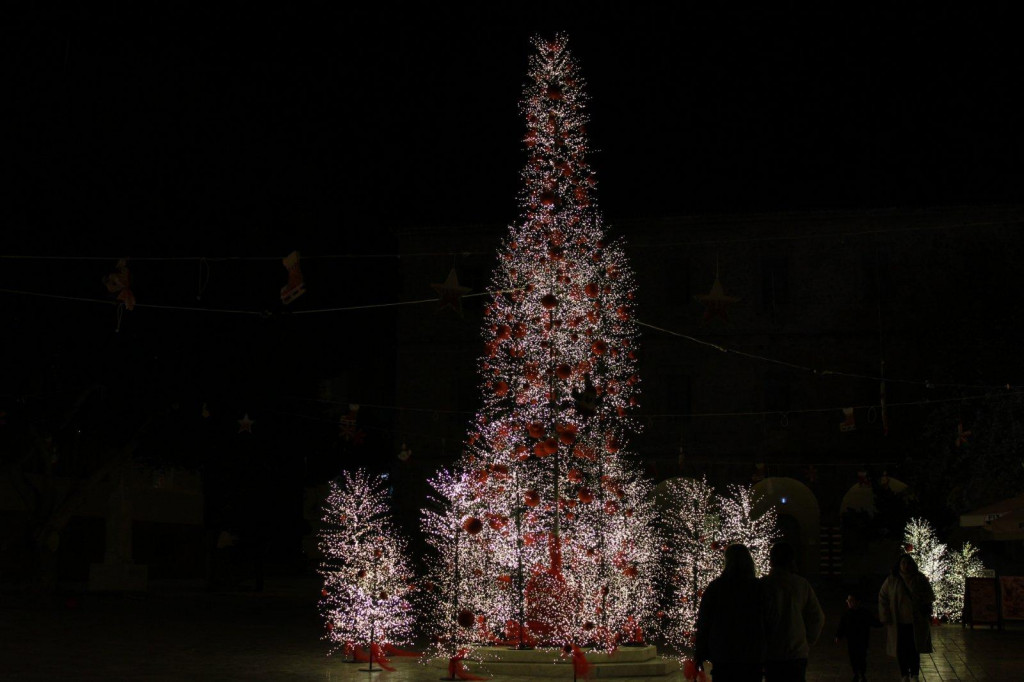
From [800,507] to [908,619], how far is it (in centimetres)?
2284

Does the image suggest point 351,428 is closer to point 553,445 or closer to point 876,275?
point 876,275

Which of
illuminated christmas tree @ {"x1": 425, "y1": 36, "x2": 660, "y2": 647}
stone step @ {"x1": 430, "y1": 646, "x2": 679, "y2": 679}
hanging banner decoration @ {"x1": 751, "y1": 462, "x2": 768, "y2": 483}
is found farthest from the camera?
hanging banner decoration @ {"x1": 751, "y1": 462, "x2": 768, "y2": 483}

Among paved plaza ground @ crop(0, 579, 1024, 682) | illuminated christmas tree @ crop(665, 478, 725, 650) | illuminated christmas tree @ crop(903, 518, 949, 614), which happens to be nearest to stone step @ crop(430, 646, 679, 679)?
paved plaza ground @ crop(0, 579, 1024, 682)

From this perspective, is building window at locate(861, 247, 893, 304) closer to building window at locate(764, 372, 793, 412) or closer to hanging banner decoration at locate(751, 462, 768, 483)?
building window at locate(764, 372, 793, 412)

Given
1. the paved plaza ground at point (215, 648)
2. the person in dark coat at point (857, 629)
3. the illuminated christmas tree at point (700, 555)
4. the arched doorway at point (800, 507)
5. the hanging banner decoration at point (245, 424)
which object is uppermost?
the hanging banner decoration at point (245, 424)

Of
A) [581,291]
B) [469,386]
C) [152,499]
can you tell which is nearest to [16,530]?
[152,499]

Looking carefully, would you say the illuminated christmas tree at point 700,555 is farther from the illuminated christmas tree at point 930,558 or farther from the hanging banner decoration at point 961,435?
the hanging banner decoration at point 961,435

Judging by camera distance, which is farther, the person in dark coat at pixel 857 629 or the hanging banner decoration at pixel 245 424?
the hanging banner decoration at pixel 245 424

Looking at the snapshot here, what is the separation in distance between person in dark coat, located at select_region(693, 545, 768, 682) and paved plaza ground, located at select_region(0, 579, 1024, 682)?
721 centimetres

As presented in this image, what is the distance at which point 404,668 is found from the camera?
14680 mm

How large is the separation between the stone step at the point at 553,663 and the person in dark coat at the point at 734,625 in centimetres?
657

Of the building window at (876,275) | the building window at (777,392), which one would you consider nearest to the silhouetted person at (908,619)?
the building window at (777,392)

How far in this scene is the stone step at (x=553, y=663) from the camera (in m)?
13.3

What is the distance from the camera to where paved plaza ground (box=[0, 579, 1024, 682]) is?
13961 millimetres
